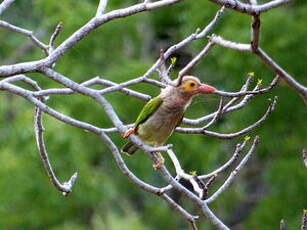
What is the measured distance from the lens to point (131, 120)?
12.7m

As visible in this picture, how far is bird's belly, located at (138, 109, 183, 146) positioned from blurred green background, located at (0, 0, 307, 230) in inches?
275

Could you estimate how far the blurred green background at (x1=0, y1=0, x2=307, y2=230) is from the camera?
41.6 ft

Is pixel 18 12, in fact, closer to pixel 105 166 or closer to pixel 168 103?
pixel 105 166

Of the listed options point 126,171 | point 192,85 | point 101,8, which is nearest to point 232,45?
point 126,171

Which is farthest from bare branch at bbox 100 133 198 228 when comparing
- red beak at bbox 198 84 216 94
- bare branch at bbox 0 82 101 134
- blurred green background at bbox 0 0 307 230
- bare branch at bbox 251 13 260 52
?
blurred green background at bbox 0 0 307 230

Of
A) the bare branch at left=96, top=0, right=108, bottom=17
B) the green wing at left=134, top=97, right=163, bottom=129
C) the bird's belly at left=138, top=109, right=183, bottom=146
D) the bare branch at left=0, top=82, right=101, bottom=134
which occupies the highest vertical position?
the bare branch at left=96, top=0, right=108, bottom=17

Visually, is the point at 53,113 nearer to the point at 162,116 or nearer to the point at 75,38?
the point at 75,38

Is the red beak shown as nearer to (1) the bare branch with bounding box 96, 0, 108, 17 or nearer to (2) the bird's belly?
(2) the bird's belly

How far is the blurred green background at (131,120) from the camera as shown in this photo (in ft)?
41.6

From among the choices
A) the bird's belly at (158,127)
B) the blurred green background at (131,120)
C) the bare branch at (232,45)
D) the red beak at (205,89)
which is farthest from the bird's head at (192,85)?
the blurred green background at (131,120)

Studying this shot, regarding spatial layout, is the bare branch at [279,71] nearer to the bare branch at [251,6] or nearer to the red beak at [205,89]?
the bare branch at [251,6]

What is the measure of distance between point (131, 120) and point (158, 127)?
745 centimetres

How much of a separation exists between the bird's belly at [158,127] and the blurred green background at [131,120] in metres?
6.98

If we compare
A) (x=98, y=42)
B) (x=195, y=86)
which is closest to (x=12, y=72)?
(x=195, y=86)
